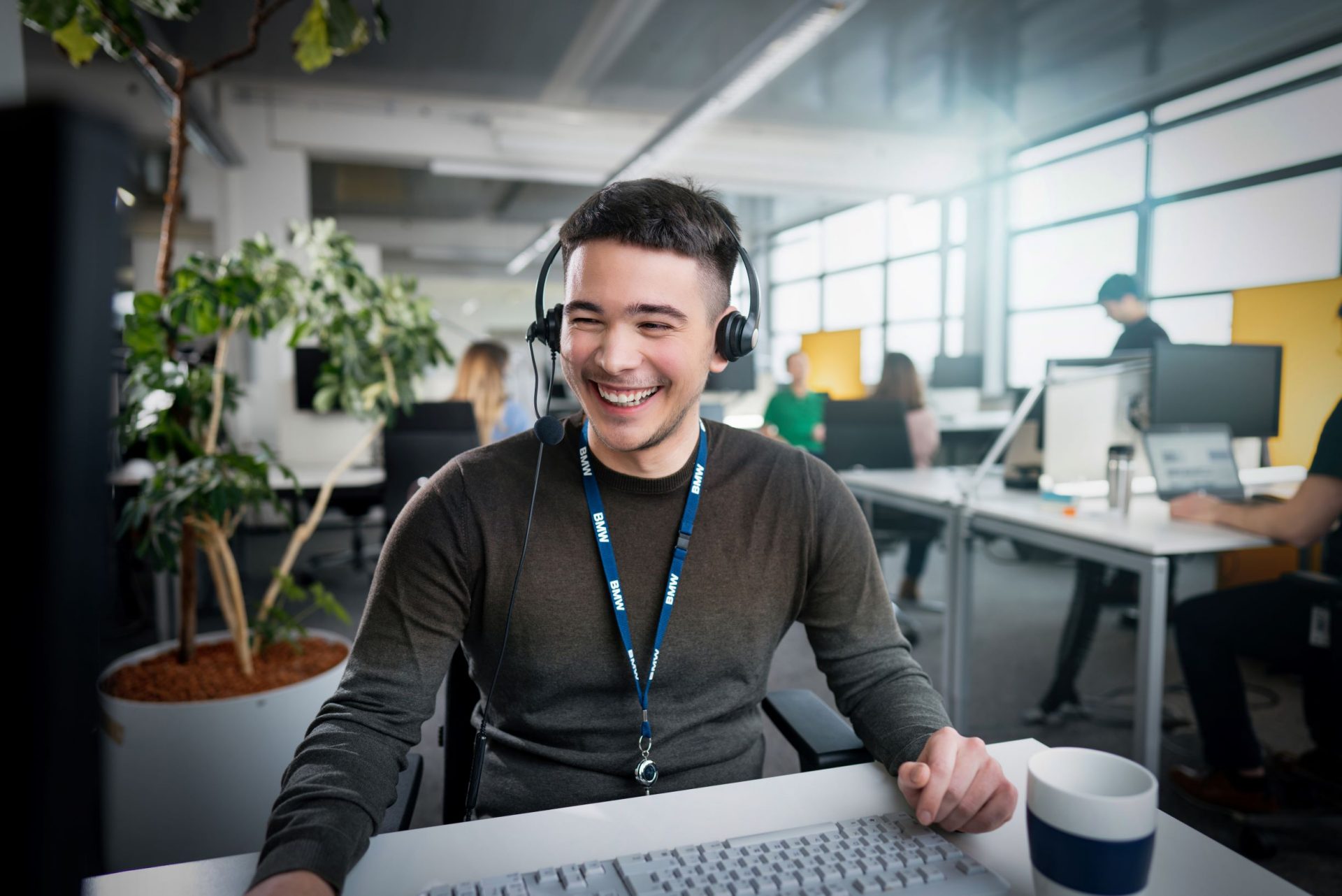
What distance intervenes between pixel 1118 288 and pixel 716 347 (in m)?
3.43

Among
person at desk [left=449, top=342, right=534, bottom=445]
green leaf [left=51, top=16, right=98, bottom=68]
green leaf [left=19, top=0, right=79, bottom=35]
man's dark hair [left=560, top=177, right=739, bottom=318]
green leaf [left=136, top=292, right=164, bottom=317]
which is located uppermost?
green leaf [left=51, top=16, right=98, bottom=68]

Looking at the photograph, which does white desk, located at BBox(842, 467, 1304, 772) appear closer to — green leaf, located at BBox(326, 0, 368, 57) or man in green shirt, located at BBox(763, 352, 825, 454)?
man in green shirt, located at BBox(763, 352, 825, 454)

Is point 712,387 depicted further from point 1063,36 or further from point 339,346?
point 1063,36

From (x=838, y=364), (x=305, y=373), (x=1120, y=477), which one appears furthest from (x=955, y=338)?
(x=305, y=373)

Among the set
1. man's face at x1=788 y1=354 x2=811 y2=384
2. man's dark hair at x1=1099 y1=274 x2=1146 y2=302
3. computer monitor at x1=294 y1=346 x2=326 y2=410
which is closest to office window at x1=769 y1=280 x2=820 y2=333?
man's face at x1=788 y1=354 x2=811 y2=384

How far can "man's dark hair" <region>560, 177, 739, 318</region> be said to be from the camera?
3.29ft

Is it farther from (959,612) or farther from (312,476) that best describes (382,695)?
(312,476)

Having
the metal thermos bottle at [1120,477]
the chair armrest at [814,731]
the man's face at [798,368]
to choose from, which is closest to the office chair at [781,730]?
the chair armrest at [814,731]

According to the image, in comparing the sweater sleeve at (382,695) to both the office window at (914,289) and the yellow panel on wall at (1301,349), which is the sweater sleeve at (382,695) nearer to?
the yellow panel on wall at (1301,349)

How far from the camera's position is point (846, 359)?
677 centimetres

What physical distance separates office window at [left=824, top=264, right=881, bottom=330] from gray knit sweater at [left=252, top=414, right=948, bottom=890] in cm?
818

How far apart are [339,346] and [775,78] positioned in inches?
197

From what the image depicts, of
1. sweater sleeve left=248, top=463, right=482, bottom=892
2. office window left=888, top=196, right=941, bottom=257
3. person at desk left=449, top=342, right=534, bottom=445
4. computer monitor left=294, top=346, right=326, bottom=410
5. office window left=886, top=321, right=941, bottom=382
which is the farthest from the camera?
office window left=886, top=321, right=941, bottom=382

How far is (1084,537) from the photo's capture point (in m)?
2.24
